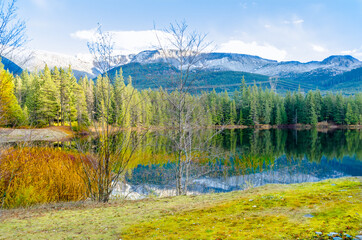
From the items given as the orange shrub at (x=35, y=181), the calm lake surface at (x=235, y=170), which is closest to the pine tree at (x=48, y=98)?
the calm lake surface at (x=235, y=170)

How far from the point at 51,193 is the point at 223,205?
660 cm

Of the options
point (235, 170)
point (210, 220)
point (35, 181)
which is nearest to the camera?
point (210, 220)

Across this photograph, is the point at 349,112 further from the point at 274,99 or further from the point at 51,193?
the point at 51,193

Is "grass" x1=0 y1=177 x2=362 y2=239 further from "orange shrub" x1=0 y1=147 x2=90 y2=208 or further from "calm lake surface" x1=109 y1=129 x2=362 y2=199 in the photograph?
"calm lake surface" x1=109 y1=129 x2=362 y2=199

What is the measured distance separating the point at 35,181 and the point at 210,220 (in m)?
6.89

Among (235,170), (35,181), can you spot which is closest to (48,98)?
(235,170)

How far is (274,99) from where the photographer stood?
80.6m

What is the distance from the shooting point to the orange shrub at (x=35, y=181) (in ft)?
26.1

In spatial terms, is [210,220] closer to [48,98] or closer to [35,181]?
[35,181]

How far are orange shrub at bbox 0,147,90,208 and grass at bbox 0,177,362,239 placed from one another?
1.55m

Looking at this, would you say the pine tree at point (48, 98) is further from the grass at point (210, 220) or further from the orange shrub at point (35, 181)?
the grass at point (210, 220)

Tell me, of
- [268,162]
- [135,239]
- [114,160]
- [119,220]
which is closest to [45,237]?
[119,220]

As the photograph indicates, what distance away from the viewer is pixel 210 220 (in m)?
4.66

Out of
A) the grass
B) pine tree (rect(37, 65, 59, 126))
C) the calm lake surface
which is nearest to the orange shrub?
the grass
